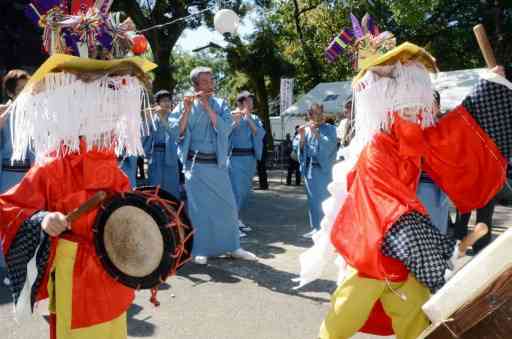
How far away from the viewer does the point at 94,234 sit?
7.28 ft

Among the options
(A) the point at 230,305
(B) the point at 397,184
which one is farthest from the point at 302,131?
(B) the point at 397,184

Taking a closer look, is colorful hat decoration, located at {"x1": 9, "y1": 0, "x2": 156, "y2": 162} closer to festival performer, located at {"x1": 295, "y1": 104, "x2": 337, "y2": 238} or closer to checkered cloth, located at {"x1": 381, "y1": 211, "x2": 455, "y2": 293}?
checkered cloth, located at {"x1": 381, "y1": 211, "x2": 455, "y2": 293}

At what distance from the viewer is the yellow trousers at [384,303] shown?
7.84 feet

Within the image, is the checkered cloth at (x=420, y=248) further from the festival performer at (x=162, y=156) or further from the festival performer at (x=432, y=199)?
the festival performer at (x=162, y=156)

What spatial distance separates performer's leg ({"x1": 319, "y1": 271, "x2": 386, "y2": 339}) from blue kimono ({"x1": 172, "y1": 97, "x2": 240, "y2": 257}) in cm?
324

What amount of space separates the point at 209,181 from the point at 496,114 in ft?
11.3

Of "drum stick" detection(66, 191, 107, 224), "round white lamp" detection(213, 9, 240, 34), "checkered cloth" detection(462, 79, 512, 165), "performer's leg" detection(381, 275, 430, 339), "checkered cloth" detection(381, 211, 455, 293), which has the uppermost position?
"round white lamp" detection(213, 9, 240, 34)

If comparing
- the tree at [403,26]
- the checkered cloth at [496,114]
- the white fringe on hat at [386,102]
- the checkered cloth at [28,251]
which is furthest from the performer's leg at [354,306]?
the tree at [403,26]

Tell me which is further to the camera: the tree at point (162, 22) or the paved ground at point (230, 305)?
the tree at point (162, 22)

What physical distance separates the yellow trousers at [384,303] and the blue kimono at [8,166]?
10.4 feet

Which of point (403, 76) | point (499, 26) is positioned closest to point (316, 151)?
point (403, 76)

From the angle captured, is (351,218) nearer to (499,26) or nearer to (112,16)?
(112,16)

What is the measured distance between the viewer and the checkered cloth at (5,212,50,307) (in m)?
2.24

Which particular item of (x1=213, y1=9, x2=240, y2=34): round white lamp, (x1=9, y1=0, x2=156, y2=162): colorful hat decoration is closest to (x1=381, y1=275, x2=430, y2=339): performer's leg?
(x1=9, y1=0, x2=156, y2=162): colorful hat decoration
